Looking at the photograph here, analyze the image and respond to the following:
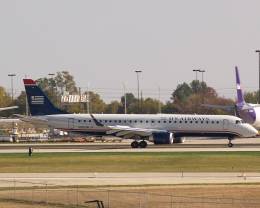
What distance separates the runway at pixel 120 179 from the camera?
55094 mm

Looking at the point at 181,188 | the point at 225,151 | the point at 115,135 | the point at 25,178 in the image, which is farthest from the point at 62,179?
the point at 115,135

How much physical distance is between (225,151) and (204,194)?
1475 inches

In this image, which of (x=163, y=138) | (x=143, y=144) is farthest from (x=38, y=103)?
(x=163, y=138)

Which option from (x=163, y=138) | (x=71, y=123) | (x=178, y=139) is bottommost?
(x=178, y=139)

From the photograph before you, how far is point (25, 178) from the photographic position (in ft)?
193

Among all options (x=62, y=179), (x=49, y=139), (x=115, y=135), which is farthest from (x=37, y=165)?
(x=49, y=139)

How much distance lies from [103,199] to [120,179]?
10.6 meters

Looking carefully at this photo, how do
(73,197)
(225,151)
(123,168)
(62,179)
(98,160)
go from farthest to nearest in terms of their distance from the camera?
(225,151)
(98,160)
(123,168)
(62,179)
(73,197)

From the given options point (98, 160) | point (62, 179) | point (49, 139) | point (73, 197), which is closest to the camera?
point (73, 197)

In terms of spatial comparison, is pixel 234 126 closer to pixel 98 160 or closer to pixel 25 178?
pixel 98 160

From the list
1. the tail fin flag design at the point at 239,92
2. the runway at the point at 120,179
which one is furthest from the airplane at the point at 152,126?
the tail fin flag design at the point at 239,92

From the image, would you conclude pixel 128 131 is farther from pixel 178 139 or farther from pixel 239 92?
pixel 239 92

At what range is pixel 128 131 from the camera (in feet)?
323

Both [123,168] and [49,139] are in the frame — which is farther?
[49,139]
